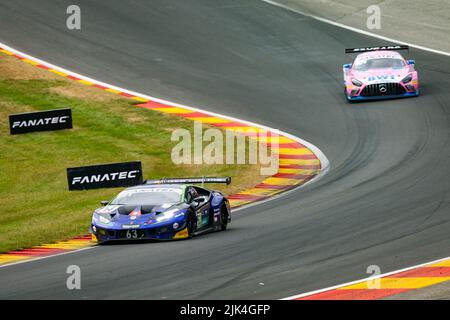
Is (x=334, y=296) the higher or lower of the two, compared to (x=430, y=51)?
lower

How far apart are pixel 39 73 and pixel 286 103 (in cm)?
878

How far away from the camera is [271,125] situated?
2864 cm

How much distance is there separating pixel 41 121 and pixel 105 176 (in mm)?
6603

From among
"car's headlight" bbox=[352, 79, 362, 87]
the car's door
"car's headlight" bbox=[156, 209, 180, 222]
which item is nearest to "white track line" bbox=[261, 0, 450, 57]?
"car's headlight" bbox=[352, 79, 362, 87]

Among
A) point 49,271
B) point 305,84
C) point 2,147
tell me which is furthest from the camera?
point 305,84

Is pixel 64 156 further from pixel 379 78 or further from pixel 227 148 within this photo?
pixel 379 78

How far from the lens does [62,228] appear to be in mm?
20109

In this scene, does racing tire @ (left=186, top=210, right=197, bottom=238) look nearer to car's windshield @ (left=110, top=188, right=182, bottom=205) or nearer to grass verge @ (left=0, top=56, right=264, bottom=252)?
car's windshield @ (left=110, top=188, right=182, bottom=205)

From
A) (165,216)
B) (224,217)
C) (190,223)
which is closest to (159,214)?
(165,216)

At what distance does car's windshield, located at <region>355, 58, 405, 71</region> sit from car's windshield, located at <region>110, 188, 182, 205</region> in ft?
44.5

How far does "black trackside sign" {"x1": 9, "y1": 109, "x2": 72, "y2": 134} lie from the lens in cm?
2922

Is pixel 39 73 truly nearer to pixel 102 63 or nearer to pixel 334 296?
pixel 102 63
